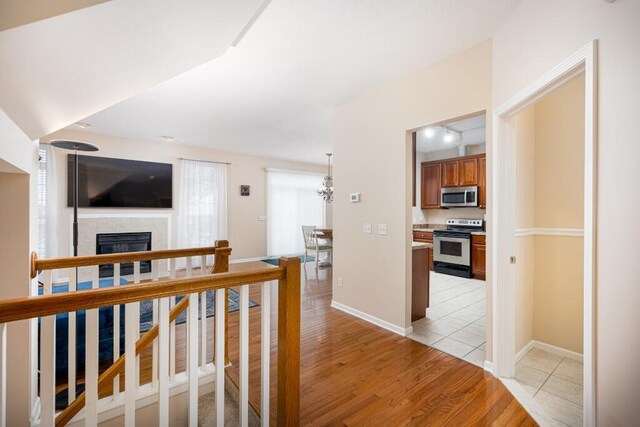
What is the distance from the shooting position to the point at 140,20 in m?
1.00

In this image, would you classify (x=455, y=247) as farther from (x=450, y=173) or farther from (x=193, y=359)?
(x=193, y=359)

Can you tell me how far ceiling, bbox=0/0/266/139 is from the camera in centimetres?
84

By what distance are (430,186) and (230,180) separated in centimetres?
449

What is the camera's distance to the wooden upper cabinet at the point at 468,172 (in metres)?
5.32

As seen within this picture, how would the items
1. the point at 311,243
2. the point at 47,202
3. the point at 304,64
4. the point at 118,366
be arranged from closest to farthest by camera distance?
the point at 118,366
the point at 304,64
the point at 47,202
the point at 311,243

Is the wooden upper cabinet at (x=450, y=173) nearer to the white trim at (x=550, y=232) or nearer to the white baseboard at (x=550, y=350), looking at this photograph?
the white trim at (x=550, y=232)

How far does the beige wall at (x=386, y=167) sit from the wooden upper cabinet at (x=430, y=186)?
3.23m

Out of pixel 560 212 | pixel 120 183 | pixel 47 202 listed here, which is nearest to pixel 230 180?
pixel 120 183

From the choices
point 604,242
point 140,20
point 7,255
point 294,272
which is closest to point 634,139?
point 604,242

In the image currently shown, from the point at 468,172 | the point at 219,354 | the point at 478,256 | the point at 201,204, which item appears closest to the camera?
the point at 219,354

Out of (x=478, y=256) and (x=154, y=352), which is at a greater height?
(x=478, y=256)

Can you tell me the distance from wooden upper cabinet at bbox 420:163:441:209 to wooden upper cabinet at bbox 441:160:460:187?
0.15 metres

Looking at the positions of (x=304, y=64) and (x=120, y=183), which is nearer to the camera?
(x=304, y=64)

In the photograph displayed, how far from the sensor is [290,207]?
24.3 ft
